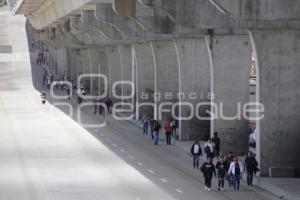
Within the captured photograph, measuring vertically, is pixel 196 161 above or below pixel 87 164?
above

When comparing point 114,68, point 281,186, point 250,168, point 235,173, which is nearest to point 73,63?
point 114,68

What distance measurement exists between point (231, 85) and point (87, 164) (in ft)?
22.1

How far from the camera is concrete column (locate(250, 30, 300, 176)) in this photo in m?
29.7

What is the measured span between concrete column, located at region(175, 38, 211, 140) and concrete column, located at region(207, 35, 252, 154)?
17.2ft

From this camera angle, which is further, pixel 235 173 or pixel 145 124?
pixel 145 124

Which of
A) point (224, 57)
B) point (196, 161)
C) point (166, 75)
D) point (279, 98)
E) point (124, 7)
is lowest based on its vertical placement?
point (196, 161)

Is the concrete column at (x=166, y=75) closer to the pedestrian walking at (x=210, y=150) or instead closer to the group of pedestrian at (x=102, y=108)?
the group of pedestrian at (x=102, y=108)

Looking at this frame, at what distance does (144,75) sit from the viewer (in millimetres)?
55125

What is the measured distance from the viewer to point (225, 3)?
27.1m

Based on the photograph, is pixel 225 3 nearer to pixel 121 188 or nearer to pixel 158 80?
pixel 121 188

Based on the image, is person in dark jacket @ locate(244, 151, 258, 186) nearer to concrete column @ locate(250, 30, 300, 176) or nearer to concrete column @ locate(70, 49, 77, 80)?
concrete column @ locate(250, 30, 300, 176)

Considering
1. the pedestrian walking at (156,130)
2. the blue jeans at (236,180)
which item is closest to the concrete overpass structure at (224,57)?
the pedestrian walking at (156,130)

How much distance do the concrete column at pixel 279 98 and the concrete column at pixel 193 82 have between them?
12420mm

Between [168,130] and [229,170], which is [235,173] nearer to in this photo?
[229,170]
